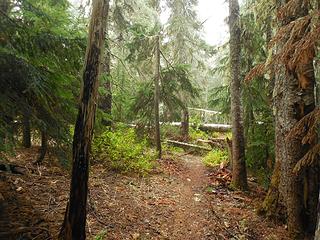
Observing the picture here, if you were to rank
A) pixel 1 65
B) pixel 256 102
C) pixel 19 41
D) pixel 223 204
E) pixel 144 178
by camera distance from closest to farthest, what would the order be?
pixel 1 65 < pixel 19 41 < pixel 223 204 < pixel 144 178 < pixel 256 102

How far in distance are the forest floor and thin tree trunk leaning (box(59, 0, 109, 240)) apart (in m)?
0.59

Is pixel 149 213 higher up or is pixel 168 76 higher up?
pixel 168 76

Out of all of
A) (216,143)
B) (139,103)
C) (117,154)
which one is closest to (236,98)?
(117,154)

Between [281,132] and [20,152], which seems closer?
[281,132]

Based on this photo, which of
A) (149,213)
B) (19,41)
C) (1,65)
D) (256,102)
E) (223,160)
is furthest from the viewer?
(223,160)

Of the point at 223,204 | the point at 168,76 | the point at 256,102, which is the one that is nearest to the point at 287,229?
the point at 223,204

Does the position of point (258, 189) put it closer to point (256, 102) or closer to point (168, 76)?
point (256, 102)

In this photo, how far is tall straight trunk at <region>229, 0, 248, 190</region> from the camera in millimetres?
9266

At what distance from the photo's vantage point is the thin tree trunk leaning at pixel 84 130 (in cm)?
444

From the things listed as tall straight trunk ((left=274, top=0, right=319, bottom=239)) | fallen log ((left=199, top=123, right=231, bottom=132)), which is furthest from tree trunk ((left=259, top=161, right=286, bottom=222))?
fallen log ((left=199, top=123, right=231, bottom=132))

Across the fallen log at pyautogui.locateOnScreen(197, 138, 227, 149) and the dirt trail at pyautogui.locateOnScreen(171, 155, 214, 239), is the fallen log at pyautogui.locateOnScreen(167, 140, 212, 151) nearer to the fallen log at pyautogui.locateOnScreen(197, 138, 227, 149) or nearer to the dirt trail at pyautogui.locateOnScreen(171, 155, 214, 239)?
the fallen log at pyautogui.locateOnScreen(197, 138, 227, 149)

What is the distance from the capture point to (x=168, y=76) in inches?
523

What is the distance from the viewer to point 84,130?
447cm

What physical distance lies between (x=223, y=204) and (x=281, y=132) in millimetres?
2790
